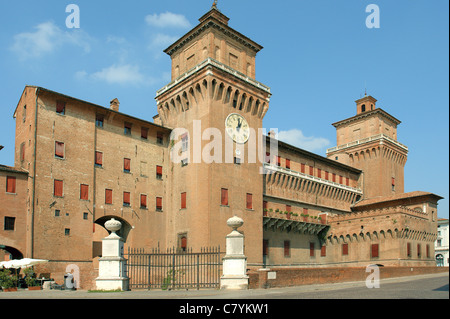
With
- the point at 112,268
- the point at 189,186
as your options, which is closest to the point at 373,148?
the point at 189,186

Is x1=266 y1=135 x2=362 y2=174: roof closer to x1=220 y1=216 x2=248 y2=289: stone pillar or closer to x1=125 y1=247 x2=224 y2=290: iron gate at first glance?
x1=125 y1=247 x2=224 y2=290: iron gate

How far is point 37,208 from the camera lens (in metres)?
33.1

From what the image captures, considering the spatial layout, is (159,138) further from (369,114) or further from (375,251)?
(369,114)

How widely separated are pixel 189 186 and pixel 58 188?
11.1 meters

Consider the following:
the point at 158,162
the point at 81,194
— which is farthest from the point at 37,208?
the point at 158,162

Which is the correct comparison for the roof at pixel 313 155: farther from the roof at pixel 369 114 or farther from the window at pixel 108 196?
the window at pixel 108 196

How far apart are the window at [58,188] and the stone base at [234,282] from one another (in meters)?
18.1

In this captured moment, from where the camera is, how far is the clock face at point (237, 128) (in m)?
41.2

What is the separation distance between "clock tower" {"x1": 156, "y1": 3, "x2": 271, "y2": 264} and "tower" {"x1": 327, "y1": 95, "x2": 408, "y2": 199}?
77.6 ft

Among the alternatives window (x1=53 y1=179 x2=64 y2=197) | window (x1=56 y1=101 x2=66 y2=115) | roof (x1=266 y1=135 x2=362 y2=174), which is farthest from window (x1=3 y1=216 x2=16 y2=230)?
roof (x1=266 y1=135 x2=362 y2=174)

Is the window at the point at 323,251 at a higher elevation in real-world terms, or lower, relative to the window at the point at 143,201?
lower

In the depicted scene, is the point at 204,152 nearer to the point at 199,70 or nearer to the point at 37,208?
the point at 199,70

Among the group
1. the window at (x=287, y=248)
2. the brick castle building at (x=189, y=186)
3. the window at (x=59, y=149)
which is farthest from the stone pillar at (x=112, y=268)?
the window at (x=287, y=248)

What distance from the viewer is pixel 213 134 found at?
39.7m
